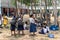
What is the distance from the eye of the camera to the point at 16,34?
15594 millimetres

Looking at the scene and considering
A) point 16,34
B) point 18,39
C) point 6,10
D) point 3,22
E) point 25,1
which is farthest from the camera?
point 6,10

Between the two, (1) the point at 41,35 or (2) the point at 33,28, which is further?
(1) the point at 41,35

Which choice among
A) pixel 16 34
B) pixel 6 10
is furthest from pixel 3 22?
pixel 6 10

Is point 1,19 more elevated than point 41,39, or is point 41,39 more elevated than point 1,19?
point 1,19

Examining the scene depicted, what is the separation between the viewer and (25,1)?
122 ft

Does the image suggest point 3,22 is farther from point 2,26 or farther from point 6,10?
point 6,10

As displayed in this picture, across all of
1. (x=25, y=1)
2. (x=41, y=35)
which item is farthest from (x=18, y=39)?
(x=25, y=1)

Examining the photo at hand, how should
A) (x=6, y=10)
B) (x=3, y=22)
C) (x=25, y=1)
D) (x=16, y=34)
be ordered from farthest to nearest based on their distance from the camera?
(x=6, y=10)
(x=25, y=1)
(x=3, y=22)
(x=16, y=34)

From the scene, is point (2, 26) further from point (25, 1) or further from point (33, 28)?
point (25, 1)

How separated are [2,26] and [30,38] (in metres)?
6.36

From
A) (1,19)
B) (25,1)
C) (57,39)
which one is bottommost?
(57,39)

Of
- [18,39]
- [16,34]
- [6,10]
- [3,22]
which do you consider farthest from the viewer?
[6,10]

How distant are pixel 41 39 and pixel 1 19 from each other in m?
7.06

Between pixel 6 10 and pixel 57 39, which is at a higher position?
pixel 6 10
